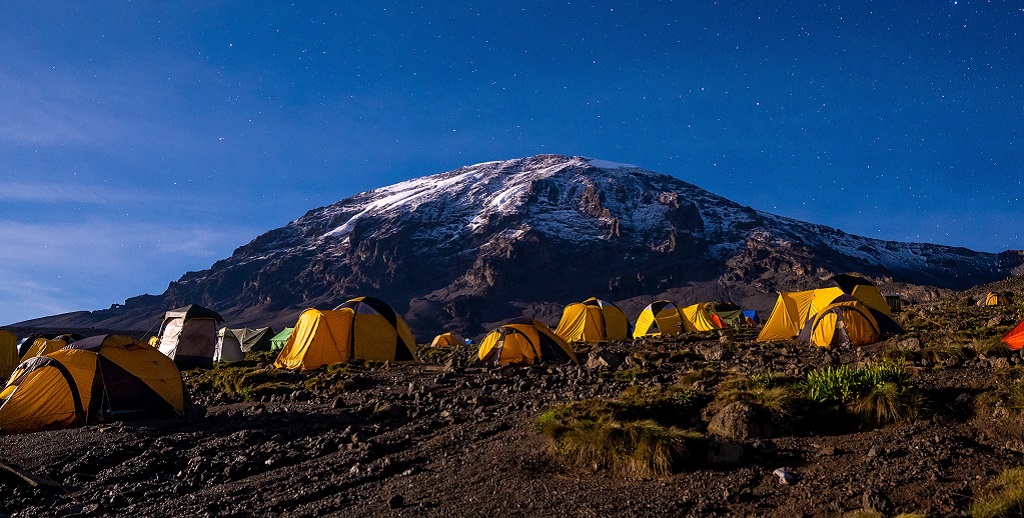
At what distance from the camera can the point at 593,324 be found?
32438 mm

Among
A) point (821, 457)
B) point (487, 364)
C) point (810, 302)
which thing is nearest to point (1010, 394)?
point (821, 457)

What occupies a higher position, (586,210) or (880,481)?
(586,210)

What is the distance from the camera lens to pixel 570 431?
8266 millimetres

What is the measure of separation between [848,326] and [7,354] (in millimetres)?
30059

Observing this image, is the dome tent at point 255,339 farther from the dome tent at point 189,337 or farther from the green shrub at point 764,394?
the green shrub at point 764,394

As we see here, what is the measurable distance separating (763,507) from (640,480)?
1.36 m

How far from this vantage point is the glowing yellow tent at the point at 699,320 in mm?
38562

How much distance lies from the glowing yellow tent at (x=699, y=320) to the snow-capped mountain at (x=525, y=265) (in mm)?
83099

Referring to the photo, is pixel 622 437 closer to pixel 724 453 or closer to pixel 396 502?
pixel 724 453

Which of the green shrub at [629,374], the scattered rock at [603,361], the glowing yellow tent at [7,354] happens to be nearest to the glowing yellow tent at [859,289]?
the scattered rock at [603,361]

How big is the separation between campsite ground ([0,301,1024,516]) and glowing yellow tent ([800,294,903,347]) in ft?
18.4

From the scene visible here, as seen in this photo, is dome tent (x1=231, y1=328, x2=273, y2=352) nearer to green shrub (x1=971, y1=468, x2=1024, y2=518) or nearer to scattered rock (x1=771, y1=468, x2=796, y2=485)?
scattered rock (x1=771, y1=468, x2=796, y2=485)

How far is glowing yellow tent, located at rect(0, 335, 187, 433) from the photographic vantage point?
13.1m

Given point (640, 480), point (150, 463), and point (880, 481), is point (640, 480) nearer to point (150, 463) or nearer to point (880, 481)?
point (880, 481)
